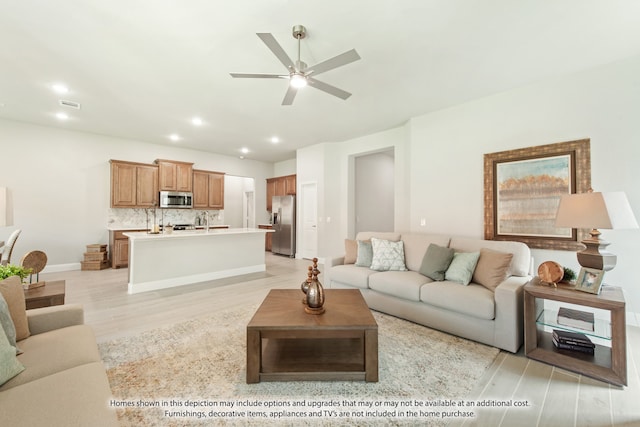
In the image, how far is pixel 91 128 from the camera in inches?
207

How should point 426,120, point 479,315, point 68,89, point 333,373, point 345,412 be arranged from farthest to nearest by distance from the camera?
1. point 426,120
2. point 68,89
3. point 479,315
4. point 333,373
5. point 345,412

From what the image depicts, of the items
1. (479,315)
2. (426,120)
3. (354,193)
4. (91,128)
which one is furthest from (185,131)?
(479,315)

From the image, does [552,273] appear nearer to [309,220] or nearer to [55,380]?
[55,380]

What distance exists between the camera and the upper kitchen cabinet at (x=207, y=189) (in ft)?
22.4

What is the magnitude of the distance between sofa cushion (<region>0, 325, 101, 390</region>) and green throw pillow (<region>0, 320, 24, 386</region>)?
0.08 feet

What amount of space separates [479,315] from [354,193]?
13.8 feet

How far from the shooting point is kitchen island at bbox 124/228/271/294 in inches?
155

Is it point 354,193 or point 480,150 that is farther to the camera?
point 354,193

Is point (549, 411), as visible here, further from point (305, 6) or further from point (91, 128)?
point (91, 128)

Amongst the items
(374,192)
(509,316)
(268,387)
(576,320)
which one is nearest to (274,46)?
(268,387)

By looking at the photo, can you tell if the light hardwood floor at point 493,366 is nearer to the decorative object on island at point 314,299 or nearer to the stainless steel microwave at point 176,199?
the decorative object on island at point 314,299

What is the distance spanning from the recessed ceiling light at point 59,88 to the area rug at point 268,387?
11.2ft

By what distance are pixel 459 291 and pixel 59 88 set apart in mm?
5555

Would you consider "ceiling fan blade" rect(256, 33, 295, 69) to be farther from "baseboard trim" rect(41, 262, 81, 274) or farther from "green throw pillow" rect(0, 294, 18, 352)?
"baseboard trim" rect(41, 262, 81, 274)
